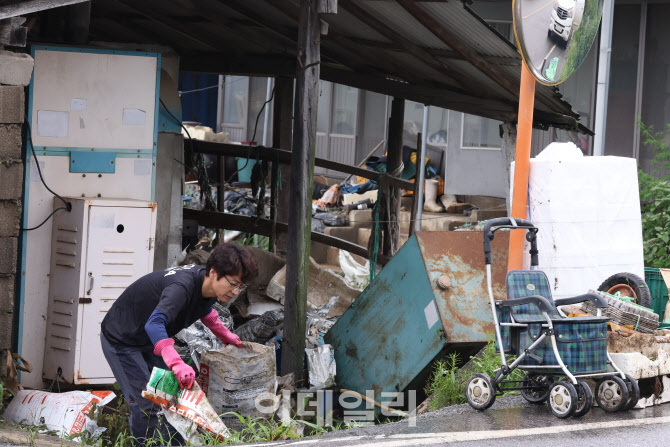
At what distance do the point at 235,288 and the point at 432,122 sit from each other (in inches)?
604

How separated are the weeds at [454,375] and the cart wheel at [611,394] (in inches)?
29.9

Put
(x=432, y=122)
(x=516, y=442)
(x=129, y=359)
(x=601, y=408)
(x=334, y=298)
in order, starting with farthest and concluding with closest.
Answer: (x=432, y=122), (x=334, y=298), (x=601, y=408), (x=129, y=359), (x=516, y=442)

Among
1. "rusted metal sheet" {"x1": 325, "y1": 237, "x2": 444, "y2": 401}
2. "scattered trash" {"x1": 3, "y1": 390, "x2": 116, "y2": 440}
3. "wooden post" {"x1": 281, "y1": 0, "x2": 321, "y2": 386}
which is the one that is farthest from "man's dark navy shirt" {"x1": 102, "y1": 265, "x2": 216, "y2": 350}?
"rusted metal sheet" {"x1": 325, "y1": 237, "x2": 444, "y2": 401}

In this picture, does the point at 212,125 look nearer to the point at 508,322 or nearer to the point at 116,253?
the point at 116,253

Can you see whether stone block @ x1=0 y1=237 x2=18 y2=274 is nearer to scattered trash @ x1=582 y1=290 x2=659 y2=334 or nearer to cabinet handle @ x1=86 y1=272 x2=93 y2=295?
cabinet handle @ x1=86 y1=272 x2=93 y2=295

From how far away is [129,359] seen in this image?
18.2 ft

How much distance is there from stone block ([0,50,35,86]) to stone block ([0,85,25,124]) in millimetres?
49

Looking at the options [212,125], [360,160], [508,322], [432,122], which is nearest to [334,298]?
[508,322]

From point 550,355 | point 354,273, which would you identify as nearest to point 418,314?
point 550,355

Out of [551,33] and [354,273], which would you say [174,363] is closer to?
[551,33]

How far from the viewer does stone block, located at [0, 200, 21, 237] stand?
611 cm

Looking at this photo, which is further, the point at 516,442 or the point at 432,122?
the point at 432,122

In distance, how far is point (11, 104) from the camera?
6.01m

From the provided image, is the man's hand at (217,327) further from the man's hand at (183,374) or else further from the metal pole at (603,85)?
the metal pole at (603,85)
